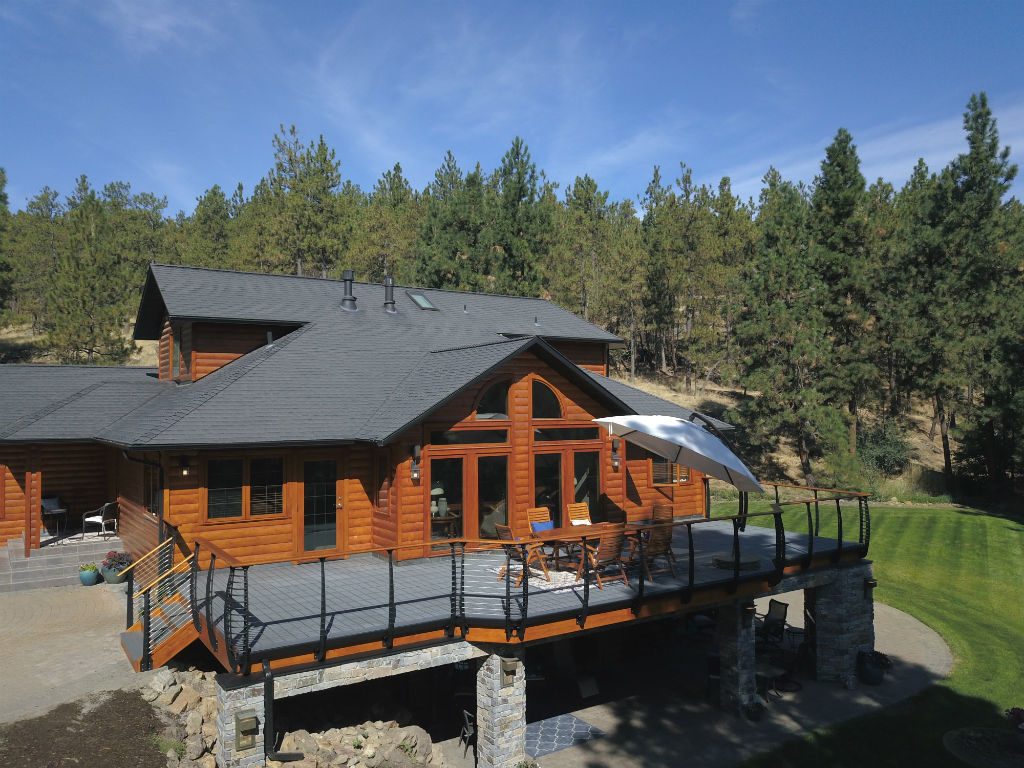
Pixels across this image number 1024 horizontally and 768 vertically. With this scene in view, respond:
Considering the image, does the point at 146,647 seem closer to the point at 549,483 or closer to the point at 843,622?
the point at 549,483

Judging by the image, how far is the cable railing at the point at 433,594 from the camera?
29.0ft

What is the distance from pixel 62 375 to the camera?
19922 millimetres

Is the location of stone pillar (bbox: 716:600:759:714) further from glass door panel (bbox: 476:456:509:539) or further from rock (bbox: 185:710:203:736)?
rock (bbox: 185:710:203:736)

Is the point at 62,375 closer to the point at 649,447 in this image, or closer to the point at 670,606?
the point at 649,447

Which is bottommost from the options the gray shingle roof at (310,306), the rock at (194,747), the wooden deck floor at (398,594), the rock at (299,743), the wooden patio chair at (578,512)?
the rock at (299,743)

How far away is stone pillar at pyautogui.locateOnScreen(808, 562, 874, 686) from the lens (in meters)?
13.7

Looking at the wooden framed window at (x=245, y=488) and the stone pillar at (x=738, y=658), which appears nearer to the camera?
the stone pillar at (x=738, y=658)

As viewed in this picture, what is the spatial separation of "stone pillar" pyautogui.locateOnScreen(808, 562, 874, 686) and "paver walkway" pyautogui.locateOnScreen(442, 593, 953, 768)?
37 centimetres

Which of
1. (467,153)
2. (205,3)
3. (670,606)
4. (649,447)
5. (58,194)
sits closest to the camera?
(670,606)

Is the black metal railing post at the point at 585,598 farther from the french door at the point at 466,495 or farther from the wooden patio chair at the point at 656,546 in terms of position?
the french door at the point at 466,495

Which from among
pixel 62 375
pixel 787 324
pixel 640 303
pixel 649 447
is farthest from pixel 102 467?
pixel 640 303

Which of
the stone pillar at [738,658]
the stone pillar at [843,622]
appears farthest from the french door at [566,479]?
the stone pillar at [843,622]

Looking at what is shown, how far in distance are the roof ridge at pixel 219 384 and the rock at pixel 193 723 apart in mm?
4889

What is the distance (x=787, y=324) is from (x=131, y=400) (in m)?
25.4
